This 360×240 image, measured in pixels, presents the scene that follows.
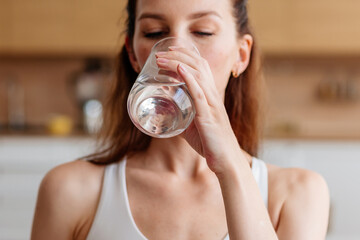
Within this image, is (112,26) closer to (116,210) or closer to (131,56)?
(131,56)

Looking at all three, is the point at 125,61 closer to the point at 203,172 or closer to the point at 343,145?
the point at 203,172

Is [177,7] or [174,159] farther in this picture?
[174,159]

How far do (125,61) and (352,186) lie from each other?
250 centimetres

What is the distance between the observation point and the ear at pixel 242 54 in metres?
1.23

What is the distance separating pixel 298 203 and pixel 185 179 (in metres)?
0.27

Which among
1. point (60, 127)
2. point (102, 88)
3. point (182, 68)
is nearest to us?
point (182, 68)

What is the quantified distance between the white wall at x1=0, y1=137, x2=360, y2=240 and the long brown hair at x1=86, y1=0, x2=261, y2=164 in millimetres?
1982

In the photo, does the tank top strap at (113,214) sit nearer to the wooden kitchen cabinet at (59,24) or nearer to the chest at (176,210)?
the chest at (176,210)

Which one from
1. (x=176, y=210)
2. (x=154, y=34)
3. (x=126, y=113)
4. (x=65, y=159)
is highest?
(x=154, y=34)

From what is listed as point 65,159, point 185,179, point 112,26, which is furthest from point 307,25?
point 185,179

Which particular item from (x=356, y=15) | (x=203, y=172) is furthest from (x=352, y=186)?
(x=203, y=172)

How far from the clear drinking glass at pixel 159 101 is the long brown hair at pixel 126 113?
0.37 meters

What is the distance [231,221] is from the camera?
3.15 ft

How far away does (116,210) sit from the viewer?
1166 millimetres
